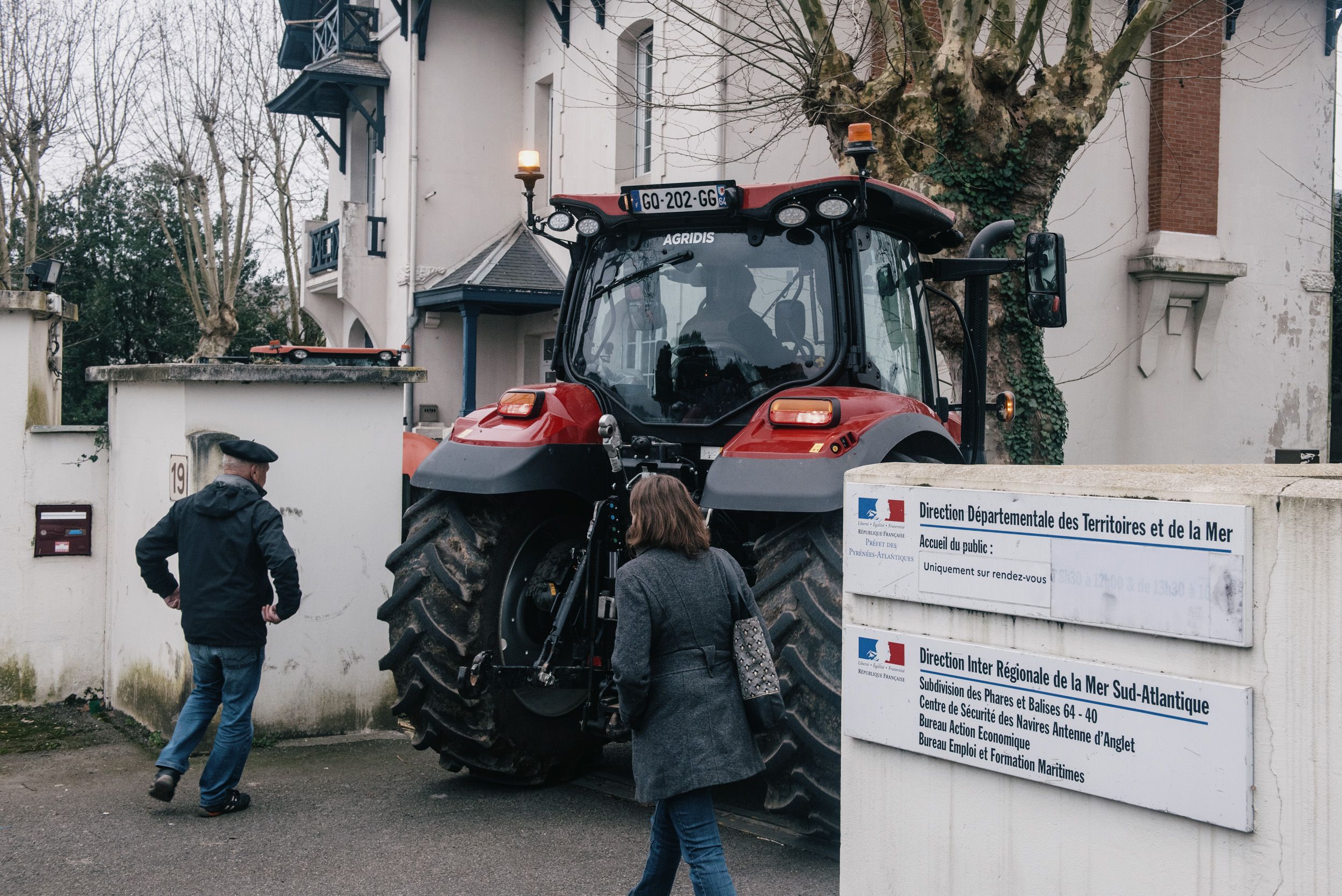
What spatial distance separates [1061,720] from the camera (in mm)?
3123

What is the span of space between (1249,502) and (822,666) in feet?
6.18

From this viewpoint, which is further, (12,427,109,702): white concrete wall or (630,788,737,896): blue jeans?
(12,427,109,702): white concrete wall

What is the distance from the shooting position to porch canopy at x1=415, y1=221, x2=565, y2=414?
17.0 m

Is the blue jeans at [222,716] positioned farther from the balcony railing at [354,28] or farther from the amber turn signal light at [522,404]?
the balcony railing at [354,28]

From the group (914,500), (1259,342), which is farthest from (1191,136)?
(914,500)

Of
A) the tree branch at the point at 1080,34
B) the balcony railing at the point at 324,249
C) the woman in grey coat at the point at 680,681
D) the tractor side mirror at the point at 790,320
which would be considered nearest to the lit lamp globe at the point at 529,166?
the tractor side mirror at the point at 790,320

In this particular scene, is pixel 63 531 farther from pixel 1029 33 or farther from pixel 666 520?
pixel 1029 33

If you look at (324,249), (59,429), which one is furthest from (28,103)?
(59,429)

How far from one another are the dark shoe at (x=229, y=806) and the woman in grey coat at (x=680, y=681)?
2.35 metres

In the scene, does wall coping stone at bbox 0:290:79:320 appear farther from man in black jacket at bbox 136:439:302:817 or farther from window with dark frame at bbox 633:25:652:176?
window with dark frame at bbox 633:25:652:176

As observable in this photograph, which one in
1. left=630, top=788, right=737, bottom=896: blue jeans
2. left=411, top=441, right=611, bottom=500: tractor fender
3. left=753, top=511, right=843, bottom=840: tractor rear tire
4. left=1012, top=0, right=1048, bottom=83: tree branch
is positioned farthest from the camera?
left=1012, top=0, right=1048, bottom=83: tree branch

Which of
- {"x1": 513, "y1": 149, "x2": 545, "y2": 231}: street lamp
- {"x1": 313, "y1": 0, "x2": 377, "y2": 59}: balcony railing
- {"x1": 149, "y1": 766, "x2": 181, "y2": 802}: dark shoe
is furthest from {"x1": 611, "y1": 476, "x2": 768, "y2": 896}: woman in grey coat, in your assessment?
{"x1": 313, "y1": 0, "x2": 377, "y2": 59}: balcony railing

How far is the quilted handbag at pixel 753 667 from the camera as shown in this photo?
3.85 meters

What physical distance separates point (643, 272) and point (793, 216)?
0.80m
